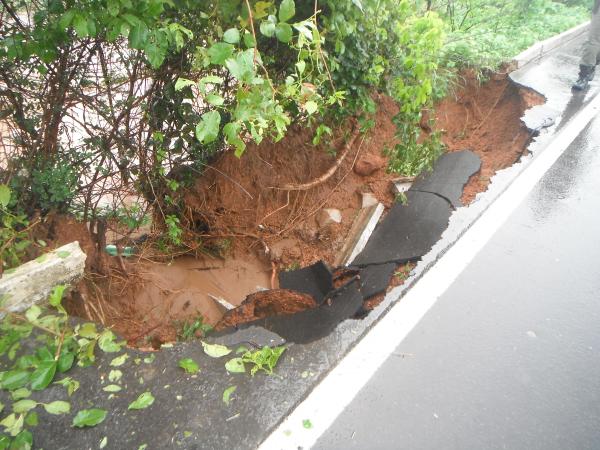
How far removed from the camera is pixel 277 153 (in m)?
5.38

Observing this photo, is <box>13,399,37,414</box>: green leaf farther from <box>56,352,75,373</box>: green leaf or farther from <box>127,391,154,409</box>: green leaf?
<box>127,391,154,409</box>: green leaf

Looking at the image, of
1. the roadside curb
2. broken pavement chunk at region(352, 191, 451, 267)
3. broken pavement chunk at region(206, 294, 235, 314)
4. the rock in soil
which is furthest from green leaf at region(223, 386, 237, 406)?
the roadside curb

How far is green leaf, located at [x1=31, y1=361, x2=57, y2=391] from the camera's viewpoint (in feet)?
6.55

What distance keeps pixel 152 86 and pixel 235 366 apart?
286 centimetres

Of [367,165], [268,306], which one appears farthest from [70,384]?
[367,165]

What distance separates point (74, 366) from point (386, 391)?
167cm

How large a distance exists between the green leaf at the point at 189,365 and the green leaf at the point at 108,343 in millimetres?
375

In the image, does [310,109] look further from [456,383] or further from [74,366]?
[74,366]

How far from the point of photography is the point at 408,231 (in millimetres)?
4297

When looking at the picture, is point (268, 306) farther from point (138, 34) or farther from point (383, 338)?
point (138, 34)

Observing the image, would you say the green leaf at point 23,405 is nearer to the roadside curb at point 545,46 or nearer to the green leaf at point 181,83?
the green leaf at point 181,83

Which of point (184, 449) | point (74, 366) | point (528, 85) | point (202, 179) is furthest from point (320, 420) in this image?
point (528, 85)

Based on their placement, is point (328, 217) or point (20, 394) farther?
point (328, 217)

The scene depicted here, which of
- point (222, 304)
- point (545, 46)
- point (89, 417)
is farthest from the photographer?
point (545, 46)
